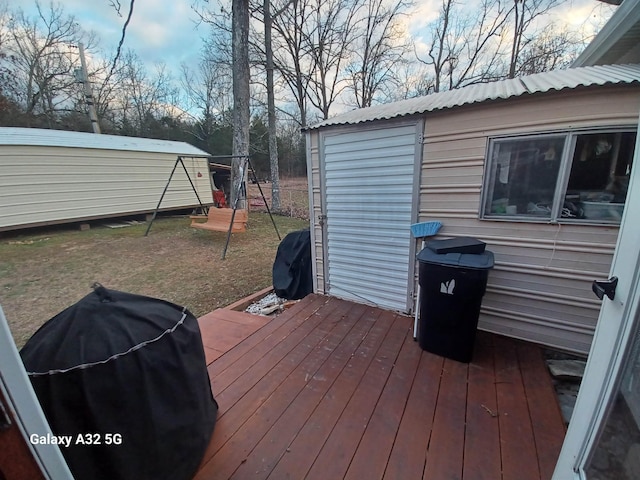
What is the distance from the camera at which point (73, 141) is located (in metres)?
7.69

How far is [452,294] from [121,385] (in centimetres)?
208

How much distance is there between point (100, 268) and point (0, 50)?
44.6ft

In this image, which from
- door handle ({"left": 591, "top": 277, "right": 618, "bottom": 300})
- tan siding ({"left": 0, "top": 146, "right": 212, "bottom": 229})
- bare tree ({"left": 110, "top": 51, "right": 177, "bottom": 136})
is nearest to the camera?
door handle ({"left": 591, "top": 277, "right": 618, "bottom": 300})

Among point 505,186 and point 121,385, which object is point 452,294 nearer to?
point 505,186

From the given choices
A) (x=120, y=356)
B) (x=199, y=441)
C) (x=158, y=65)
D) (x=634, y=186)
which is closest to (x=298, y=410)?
(x=199, y=441)

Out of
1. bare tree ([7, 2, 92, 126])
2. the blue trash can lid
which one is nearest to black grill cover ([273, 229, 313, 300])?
the blue trash can lid

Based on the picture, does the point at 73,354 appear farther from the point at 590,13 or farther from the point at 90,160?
the point at 90,160

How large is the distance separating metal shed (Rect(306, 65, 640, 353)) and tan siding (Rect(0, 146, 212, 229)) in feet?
→ 26.4

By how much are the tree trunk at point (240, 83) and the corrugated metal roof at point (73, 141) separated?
1146mm

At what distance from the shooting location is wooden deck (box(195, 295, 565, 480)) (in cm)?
141

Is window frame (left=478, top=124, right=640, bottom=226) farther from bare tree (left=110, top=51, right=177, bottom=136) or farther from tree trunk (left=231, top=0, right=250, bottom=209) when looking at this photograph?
bare tree (left=110, top=51, right=177, bottom=136)

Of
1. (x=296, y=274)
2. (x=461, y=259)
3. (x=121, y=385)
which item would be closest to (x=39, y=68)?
(x=296, y=274)

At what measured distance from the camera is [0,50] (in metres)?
11.0

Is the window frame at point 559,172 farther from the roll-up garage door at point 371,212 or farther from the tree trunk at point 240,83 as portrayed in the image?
the tree trunk at point 240,83
